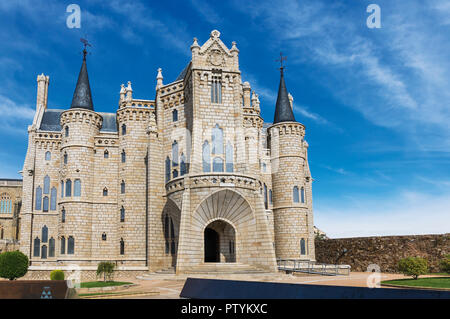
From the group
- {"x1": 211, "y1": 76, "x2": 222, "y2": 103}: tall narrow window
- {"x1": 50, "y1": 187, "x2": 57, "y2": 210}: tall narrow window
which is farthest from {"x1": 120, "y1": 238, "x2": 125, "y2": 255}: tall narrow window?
{"x1": 211, "y1": 76, "x2": 222, "y2": 103}: tall narrow window

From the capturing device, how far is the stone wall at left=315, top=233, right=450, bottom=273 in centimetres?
3472

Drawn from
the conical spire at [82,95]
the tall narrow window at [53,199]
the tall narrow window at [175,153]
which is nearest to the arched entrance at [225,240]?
the tall narrow window at [175,153]

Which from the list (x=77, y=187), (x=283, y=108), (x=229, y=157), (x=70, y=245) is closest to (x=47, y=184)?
(x=77, y=187)

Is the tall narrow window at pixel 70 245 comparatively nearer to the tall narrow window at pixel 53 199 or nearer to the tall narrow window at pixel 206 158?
the tall narrow window at pixel 53 199

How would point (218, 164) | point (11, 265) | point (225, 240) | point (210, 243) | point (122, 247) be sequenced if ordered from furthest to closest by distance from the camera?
point (122, 247) < point (210, 243) < point (218, 164) < point (225, 240) < point (11, 265)

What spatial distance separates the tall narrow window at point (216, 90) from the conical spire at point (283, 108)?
1007cm

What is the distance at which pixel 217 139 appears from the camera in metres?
33.4

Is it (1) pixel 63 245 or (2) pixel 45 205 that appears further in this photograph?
(2) pixel 45 205

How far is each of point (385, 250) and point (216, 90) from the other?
21.5 m

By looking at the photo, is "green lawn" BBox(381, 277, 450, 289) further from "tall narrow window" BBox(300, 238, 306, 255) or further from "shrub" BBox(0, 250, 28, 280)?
"shrub" BBox(0, 250, 28, 280)

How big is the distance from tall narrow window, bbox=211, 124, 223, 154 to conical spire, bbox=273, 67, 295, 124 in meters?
10.8

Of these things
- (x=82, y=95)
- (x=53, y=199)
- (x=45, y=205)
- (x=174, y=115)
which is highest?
(x=82, y=95)

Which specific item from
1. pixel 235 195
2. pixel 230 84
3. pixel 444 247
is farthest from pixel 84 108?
pixel 444 247

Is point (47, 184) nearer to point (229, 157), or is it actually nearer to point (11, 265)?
point (11, 265)
